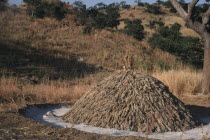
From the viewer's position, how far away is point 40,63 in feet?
59.5

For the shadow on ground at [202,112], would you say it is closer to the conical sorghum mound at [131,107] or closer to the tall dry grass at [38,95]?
the conical sorghum mound at [131,107]

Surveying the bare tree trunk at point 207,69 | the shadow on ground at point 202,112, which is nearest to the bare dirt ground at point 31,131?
the shadow on ground at point 202,112

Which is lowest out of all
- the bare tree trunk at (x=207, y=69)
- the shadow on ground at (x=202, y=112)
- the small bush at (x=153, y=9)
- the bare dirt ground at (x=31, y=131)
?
the shadow on ground at (x=202, y=112)

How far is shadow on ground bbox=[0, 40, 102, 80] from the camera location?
1597 cm

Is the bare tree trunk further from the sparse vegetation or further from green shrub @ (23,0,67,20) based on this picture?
green shrub @ (23,0,67,20)

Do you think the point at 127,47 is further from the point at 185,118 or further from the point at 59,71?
the point at 185,118

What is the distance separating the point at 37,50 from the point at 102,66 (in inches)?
177

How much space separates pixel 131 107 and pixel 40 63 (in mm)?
13547

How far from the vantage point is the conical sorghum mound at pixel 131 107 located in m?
5.15

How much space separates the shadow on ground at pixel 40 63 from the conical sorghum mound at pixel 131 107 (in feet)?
30.9

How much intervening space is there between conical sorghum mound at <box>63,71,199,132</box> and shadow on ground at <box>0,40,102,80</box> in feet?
30.9

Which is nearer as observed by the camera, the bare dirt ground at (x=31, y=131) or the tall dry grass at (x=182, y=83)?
the bare dirt ground at (x=31, y=131)

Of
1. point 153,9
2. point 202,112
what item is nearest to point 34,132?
point 202,112

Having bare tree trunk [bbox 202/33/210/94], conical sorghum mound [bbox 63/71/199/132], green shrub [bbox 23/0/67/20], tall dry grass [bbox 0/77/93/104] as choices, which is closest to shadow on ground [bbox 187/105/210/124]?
conical sorghum mound [bbox 63/71/199/132]
